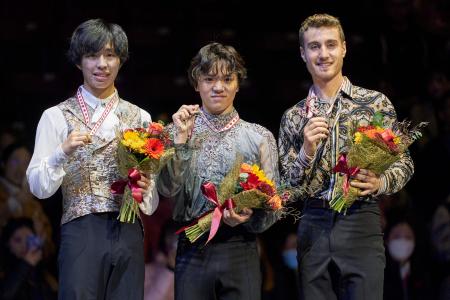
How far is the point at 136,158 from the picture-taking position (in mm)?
4492

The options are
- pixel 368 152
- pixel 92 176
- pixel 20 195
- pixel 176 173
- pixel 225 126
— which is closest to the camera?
pixel 368 152

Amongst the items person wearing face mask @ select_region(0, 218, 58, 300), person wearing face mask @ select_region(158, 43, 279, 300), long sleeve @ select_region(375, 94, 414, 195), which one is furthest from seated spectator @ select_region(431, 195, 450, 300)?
person wearing face mask @ select_region(0, 218, 58, 300)

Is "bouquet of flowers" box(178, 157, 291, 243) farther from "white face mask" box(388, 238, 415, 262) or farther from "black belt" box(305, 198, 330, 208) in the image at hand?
"white face mask" box(388, 238, 415, 262)

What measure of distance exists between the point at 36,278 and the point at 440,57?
3.13 metres

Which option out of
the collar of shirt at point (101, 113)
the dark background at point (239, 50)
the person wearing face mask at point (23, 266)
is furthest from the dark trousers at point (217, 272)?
the dark background at point (239, 50)

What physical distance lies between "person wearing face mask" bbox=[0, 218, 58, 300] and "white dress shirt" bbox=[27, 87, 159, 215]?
1766 mm

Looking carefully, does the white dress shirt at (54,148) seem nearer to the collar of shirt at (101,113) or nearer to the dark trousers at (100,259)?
the collar of shirt at (101,113)

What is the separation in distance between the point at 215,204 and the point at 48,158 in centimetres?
73

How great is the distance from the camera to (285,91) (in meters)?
7.60

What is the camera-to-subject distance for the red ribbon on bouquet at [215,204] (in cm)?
462

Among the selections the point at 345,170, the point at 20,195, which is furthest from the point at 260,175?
the point at 20,195

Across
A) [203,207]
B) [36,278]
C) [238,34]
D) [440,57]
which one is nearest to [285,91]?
[238,34]

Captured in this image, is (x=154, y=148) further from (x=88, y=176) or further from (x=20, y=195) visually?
(x=20, y=195)

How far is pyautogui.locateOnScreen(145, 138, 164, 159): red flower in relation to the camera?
4473 mm
